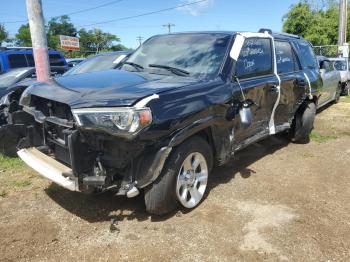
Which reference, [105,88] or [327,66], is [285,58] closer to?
[105,88]

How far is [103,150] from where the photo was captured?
3.32 metres

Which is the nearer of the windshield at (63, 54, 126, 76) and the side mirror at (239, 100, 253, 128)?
the side mirror at (239, 100, 253, 128)

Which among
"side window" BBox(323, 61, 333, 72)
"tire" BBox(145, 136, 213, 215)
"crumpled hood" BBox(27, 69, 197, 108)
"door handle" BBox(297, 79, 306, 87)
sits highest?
"crumpled hood" BBox(27, 69, 197, 108)

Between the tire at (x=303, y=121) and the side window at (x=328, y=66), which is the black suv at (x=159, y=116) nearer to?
the tire at (x=303, y=121)

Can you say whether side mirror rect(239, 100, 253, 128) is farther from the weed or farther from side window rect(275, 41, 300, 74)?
the weed

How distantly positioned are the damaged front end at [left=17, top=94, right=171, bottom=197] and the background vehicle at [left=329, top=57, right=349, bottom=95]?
10422 mm

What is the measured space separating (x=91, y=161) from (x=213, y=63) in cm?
187

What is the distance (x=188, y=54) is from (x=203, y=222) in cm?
198

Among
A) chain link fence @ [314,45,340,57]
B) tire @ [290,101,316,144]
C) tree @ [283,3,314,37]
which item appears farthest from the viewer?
tree @ [283,3,314,37]

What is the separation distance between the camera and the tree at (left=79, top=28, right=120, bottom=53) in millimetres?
Result: 75688

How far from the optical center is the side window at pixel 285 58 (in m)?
5.58

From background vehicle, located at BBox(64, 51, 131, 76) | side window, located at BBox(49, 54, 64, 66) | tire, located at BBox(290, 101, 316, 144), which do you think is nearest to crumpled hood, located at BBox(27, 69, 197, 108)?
tire, located at BBox(290, 101, 316, 144)

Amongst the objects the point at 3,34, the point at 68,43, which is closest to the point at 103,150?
the point at 68,43

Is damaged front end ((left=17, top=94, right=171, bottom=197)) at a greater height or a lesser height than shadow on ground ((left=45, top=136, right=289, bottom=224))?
greater
